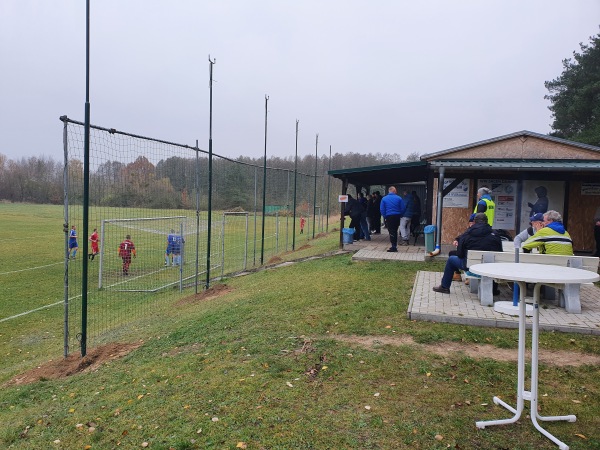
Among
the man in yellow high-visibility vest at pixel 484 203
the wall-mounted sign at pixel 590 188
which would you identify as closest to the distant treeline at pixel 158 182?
the man in yellow high-visibility vest at pixel 484 203

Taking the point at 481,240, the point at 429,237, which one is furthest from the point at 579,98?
the point at 481,240

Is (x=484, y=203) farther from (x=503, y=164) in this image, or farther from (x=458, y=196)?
(x=458, y=196)

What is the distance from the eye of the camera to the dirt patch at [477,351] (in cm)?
505

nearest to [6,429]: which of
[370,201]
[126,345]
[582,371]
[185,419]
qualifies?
[185,419]

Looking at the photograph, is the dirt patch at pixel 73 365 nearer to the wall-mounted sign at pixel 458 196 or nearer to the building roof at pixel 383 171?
the building roof at pixel 383 171

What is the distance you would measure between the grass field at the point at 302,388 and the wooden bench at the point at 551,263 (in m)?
1.07

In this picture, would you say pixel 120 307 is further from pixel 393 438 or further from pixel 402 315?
pixel 393 438

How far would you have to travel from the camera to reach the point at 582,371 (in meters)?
4.75

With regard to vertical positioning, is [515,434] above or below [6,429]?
above

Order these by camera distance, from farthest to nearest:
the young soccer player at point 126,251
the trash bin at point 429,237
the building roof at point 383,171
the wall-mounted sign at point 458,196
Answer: the building roof at point 383,171 < the wall-mounted sign at point 458,196 < the young soccer player at point 126,251 < the trash bin at point 429,237

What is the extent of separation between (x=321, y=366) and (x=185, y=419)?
1541 millimetres

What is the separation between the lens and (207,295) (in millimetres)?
10422

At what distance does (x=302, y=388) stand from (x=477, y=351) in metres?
2.17

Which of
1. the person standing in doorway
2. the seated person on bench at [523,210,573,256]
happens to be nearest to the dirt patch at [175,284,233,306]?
the seated person on bench at [523,210,573,256]
